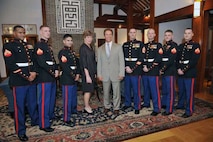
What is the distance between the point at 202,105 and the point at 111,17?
725 centimetres

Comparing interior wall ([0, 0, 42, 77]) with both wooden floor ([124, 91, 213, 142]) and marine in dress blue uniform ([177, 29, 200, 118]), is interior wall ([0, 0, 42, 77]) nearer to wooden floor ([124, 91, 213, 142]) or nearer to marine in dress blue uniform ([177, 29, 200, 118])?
marine in dress blue uniform ([177, 29, 200, 118])

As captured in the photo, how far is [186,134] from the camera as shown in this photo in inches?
80.4

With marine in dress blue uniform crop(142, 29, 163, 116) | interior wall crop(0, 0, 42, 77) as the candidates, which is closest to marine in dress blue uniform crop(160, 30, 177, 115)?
marine in dress blue uniform crop(142, 29, 163, 116)

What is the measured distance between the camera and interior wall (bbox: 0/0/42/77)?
21.1 ft

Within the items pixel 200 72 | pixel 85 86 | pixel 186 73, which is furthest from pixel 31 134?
pixel 200 72

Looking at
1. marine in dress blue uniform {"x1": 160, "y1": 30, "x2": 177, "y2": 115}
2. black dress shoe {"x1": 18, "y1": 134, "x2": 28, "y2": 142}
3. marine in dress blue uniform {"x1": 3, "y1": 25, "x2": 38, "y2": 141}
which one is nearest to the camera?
marine in dress blue uniform {"x1": 3, "y1": 25, "x2": 38, "y2": 141}

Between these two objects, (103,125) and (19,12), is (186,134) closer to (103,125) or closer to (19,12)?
(103,125)

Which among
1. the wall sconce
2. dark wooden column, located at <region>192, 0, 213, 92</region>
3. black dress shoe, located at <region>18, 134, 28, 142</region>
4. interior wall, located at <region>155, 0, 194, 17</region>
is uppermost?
interior wall, located at <region>155, 0, 194, 17</region>

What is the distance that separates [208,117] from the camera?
8.32 ft

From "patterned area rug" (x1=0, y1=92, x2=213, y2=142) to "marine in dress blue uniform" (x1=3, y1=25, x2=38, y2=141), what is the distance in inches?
12.2

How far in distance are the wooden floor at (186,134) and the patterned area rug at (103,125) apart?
0.31ft

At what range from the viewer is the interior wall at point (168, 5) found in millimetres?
3892

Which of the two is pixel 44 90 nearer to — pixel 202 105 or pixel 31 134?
pixel 31 134

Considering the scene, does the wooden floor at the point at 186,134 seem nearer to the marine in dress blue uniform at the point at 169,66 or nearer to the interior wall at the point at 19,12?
the marine in dress blue uniform at the point at 169,66
